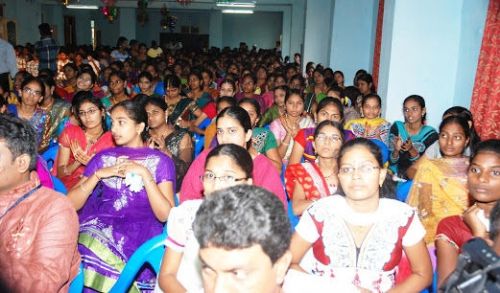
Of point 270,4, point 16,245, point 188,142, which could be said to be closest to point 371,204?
point 16,245

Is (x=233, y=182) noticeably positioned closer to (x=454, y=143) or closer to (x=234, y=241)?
(x=234, y=241)

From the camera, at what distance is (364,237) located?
2004mm

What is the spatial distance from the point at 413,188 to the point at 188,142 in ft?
5.46

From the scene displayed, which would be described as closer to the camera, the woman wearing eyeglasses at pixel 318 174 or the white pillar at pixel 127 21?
the woman wearing eyeglasses at pixel 318 174

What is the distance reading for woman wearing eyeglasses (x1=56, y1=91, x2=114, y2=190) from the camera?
135 inches

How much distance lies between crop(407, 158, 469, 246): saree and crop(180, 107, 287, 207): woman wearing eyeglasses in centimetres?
84

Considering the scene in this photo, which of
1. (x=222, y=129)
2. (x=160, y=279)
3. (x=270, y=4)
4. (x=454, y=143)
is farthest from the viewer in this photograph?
(x=270, y=4)

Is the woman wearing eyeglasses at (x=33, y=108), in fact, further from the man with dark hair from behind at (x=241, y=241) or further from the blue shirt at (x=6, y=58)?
the man with dark hair from behind at (x=241, y=241)

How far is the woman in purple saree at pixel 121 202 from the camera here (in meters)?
2.50

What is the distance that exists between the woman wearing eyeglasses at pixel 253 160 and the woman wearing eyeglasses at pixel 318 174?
187mm

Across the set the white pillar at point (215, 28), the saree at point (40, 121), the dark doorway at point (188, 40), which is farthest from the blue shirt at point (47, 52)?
the dark doorway at point (188, 40)

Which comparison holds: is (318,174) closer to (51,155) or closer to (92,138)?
(92,138)

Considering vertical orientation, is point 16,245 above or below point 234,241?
below

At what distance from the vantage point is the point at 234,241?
121 cm
